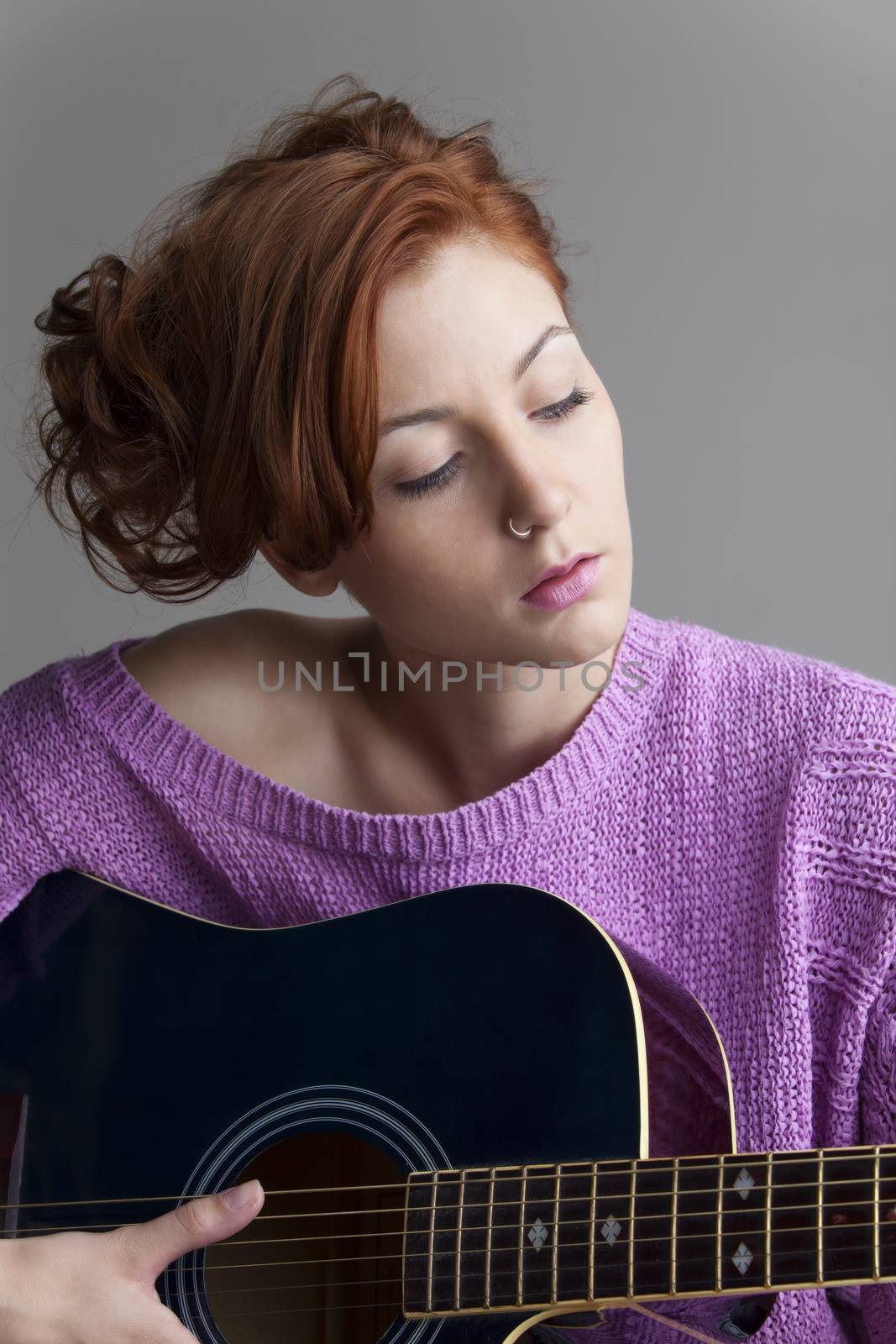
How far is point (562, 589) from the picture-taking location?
45.3 inches

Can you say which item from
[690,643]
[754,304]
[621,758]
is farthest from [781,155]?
[621,758]

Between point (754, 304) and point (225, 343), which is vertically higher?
point (754, 304)

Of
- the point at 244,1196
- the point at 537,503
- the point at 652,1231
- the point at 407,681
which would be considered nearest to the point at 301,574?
the point at 407,681

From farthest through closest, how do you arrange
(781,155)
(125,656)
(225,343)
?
(781,155) → (125,656) → (225,343)

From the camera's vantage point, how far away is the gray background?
189 cm

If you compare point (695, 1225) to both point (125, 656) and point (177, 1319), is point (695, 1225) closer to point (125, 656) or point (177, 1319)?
point (177, 1319)

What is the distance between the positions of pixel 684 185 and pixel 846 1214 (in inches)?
56.0

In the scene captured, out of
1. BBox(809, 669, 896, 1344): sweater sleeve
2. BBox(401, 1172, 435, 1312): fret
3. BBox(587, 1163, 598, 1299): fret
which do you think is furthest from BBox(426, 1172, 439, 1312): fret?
BBox(809, 669, 896, 1344): sweater sleeve

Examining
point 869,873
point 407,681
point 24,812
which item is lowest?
point 869,873

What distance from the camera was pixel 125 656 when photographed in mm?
1479

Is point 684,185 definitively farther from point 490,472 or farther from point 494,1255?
point 494,1255

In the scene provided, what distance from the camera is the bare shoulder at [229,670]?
143 cm

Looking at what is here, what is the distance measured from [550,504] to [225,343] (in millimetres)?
316

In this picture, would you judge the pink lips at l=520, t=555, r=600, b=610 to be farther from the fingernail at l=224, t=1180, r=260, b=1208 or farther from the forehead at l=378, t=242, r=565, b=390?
the fingernail at l=224, t=1180, r=260, b=1208
